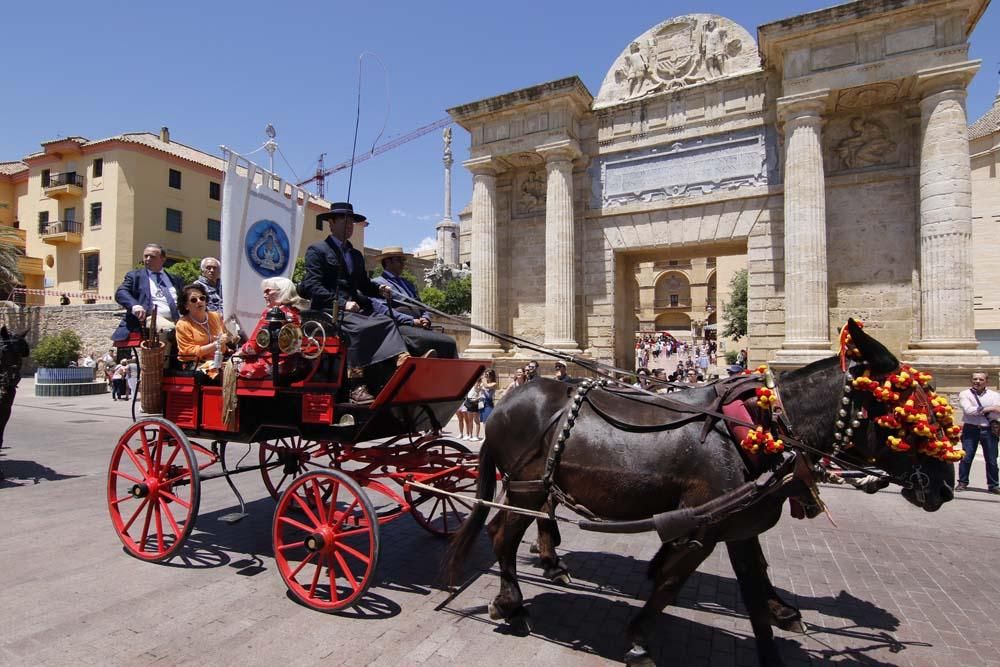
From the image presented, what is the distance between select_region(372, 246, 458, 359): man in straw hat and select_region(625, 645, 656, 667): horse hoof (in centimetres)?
230

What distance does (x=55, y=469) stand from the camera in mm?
7754

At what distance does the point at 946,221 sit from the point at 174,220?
40.0 meters

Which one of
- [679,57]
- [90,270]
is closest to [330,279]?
[679,57]

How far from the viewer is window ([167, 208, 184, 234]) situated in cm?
3588

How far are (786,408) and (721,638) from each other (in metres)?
1.53

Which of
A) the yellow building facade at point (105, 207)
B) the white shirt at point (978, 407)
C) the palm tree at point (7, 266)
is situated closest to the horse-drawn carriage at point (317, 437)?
the white shirt at point (978, 407)

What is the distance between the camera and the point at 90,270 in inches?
1391

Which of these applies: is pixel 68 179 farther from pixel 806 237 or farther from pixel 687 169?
pixel 806 237

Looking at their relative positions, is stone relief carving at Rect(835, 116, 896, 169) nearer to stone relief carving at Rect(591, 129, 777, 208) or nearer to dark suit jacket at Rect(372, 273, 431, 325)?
stone relief carving at Rect(591, 129, 777, 208)

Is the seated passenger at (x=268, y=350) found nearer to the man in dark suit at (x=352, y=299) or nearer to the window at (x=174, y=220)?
the man in dark suit at (x=352, y=299)

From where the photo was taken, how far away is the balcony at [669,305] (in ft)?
202

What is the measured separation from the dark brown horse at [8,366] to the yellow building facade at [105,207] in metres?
30.3

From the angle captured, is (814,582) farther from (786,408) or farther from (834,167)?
(834,167)

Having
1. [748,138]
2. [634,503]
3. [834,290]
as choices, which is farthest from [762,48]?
[634,503]
